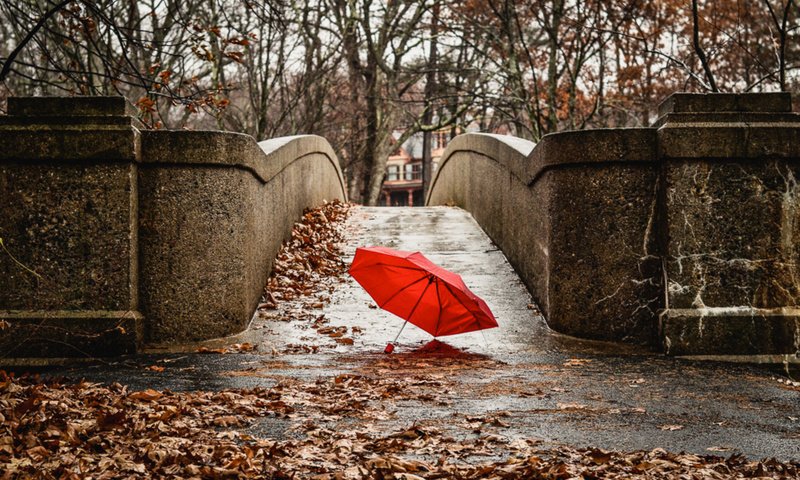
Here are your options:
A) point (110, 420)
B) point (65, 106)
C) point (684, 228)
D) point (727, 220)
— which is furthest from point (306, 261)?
point (110, 420)

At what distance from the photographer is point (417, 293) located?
5.96 meters

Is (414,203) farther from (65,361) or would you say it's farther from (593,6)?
(65,361)

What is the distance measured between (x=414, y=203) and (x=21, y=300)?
59.4m

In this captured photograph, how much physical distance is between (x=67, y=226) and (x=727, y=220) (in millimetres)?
5290

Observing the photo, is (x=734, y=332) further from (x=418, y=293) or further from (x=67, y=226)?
(x=67, y=226)

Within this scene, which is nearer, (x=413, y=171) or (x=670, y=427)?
Answer: (x=670, y=427)

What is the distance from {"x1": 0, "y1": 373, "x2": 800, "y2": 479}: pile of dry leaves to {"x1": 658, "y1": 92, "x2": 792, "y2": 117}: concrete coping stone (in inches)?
140

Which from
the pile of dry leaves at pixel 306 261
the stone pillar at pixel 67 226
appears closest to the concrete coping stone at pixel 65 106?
the stone pillar at pixel 67 226

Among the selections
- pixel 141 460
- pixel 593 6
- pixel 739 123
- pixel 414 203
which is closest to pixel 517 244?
pixel 739 123

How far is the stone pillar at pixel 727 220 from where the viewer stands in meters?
6.05

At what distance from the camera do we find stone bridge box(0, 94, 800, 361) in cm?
593

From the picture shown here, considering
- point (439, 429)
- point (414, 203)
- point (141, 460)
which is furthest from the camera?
point (414, 203)

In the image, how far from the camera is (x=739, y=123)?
612cm

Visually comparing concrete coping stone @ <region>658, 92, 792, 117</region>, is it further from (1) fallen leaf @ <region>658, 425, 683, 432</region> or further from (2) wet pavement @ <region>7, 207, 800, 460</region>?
(1) fallen leaf @ <region>658, 425, 683, 432</region>
